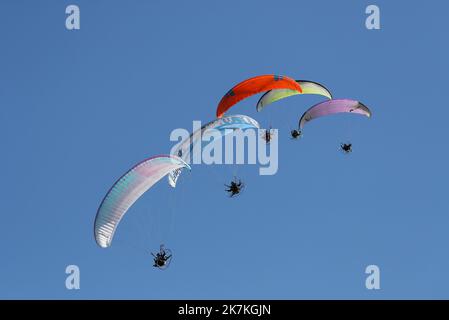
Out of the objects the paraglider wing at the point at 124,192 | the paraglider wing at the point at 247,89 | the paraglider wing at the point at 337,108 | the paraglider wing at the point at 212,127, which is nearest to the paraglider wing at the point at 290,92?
the paraglider wing at the point at 337,108

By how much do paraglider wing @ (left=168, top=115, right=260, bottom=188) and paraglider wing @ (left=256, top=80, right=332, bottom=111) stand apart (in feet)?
21.5

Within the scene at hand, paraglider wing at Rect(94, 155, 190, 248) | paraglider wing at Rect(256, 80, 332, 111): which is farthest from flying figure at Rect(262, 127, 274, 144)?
paraglider wing at Rect(94, 155, 190, 248)

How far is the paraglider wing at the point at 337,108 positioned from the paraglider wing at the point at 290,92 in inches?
35.5

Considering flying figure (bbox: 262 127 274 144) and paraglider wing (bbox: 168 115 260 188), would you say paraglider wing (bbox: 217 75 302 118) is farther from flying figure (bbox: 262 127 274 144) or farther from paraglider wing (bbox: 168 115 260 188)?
flying figure (bbox: 262 127 274 144)

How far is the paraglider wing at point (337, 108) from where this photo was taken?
4497cm

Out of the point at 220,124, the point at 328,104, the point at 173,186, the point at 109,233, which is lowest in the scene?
Result: the point at 109,233

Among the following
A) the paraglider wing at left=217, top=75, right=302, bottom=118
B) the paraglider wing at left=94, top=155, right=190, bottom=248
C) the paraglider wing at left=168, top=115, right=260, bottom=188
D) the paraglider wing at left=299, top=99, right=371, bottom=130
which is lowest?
the paraglider wing at left=94, top=155, right=190, bottom=248

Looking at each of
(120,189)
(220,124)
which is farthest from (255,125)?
(120,189)

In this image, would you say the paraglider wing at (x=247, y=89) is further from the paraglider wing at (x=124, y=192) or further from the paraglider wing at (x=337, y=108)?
the paraglider wing at (x=337, y=108)

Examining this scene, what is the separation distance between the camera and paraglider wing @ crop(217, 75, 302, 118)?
3622 cm
